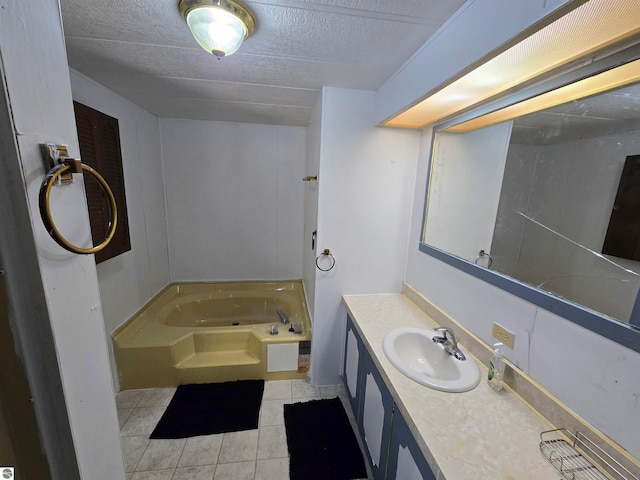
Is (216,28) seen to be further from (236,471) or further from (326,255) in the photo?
(236,471)

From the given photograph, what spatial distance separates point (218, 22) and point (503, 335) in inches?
69.4

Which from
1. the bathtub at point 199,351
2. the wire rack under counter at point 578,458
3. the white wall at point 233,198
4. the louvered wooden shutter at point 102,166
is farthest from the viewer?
the white wall at point 233,198

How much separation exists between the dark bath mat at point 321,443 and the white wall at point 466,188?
1.40 meters

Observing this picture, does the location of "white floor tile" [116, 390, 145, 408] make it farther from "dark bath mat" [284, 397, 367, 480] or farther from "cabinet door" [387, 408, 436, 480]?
"cabinet door" [387, 408, 436, 480]

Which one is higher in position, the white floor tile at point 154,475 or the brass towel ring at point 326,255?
the brass towel ring at point 326,255

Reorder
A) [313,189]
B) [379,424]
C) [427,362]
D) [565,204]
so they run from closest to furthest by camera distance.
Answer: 1. [565,204]
2. [379,424]
3. [427,362]
4. [313,189]

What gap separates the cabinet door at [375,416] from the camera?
1.17 meters

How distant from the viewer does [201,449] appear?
160cm

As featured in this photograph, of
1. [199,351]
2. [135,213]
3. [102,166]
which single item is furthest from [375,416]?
[135,213]

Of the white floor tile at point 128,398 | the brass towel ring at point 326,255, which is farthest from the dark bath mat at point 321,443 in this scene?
the white floor tile at point 128,398

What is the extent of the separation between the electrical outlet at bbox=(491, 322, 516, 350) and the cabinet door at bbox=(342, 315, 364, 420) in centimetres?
70

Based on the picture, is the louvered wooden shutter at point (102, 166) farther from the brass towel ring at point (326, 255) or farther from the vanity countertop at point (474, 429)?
the vanity countertop at point (474, 429)

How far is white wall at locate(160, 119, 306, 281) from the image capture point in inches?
107

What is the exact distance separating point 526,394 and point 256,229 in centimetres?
264
